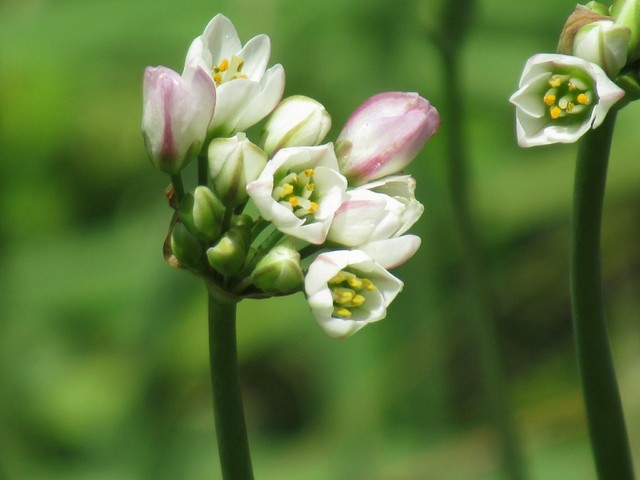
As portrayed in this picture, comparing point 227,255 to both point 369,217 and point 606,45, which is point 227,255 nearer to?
point 369,217

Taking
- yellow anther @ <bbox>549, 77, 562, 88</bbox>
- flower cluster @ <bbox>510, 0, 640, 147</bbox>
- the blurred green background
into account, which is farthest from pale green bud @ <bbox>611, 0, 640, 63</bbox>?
the blurred green background

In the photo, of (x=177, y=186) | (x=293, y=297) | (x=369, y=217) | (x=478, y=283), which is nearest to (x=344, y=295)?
(x=369, y=217)

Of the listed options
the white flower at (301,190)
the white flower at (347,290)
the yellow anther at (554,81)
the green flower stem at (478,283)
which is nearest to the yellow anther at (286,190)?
the white flower at (301,190)

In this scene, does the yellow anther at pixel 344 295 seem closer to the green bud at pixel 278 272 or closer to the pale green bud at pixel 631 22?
the green bud at pixel 278 272

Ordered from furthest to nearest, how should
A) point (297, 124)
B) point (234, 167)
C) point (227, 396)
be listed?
point (297, 124), point (234, 167), point (227, 396)

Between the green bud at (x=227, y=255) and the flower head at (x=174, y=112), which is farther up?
the flower head at (x=174, y=112)

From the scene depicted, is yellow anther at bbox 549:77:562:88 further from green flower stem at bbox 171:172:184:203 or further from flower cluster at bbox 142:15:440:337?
green flower stem at bbox 171:172:184:203

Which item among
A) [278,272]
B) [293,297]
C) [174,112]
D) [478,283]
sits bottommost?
[293,297]
